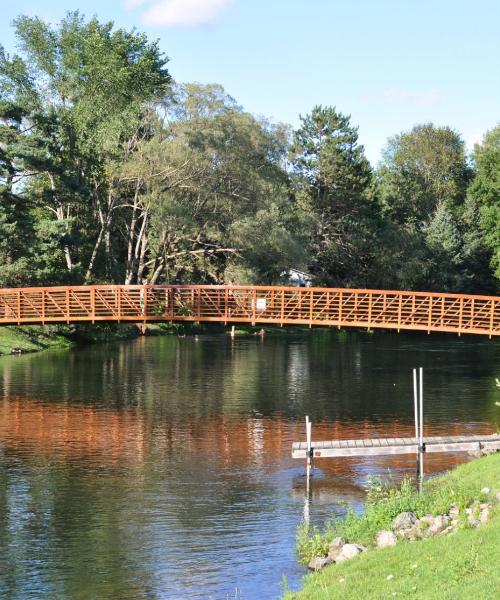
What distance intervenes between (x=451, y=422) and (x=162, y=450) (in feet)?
43.2

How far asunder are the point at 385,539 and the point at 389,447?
10.5 metres

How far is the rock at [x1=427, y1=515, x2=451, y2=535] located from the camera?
2025cm

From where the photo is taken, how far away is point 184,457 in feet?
109

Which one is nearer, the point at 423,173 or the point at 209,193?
the point at 209,193

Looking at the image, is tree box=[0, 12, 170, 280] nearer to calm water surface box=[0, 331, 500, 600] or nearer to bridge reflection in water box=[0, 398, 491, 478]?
calm water surface box=[0, 331, 500, 600]

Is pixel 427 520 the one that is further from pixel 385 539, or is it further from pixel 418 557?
pixel 418 557

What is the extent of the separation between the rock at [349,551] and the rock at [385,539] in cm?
39

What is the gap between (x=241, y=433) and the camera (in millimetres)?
37594

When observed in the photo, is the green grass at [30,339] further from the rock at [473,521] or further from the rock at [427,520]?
the rock at [473,521]

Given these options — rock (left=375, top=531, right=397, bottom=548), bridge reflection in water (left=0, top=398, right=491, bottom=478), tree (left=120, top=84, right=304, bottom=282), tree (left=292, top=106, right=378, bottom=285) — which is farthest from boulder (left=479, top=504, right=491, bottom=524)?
tree (left=292, top=106, right=378, bottom=285)

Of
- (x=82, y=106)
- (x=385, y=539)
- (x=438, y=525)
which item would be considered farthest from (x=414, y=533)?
(x=82, y=106)

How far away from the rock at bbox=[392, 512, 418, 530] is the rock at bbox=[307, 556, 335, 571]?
5.84ft

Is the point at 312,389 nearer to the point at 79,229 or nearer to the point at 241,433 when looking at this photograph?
the point at 241,433

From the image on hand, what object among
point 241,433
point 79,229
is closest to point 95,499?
point 241,433
